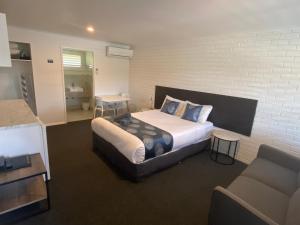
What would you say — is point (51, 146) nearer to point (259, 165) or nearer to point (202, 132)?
point (202, 132)

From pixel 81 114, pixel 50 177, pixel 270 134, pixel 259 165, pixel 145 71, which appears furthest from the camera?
pixel 81 114

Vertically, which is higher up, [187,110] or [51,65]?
[51,65]

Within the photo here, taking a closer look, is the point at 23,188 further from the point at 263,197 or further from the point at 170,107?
the point at 170,107

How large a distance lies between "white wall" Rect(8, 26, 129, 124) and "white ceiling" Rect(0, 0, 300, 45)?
31.3 inches

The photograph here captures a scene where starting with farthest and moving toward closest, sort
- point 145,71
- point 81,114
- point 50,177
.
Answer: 1. point 81,114
2. point 145,71
3. point 50,177

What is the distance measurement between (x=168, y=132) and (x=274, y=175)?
1395 millimetres

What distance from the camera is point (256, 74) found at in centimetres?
281

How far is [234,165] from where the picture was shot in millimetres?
2961

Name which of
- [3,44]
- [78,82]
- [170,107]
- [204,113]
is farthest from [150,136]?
[78,82]

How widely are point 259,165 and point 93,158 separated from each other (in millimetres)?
2422

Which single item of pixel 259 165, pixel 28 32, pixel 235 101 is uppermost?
pixel 28 32

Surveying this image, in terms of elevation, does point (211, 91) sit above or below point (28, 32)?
below

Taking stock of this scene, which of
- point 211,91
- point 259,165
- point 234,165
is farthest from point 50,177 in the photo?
point 211,91

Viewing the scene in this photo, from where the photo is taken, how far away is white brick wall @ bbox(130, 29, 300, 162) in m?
2.49
